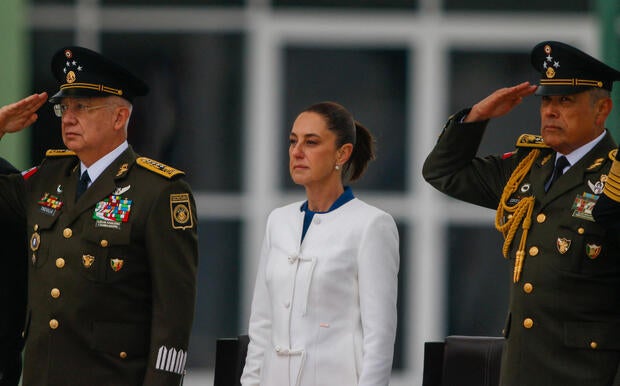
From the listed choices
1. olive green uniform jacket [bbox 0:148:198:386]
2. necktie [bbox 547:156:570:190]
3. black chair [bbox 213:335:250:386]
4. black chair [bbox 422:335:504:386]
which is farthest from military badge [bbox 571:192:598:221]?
black chair [bbox 213:335:250:386]

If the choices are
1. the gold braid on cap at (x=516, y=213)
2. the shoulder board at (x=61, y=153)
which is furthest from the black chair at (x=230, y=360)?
the gold braid on cap at (x=516, y=213)

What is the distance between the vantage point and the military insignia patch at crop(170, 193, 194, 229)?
5.25 meters

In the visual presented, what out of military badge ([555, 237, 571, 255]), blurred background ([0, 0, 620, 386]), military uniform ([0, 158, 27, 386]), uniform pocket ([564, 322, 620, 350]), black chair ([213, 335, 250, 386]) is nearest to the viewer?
uniform pocket ([564, 322, 620, 350])

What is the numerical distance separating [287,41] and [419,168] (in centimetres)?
115

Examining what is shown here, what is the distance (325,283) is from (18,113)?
1416mm

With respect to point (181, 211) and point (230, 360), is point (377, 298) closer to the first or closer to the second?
point (181, 211)

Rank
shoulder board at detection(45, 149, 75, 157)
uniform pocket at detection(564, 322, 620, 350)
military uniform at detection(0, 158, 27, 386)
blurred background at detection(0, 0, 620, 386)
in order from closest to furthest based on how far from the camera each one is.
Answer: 1. uniform pocket at detection(564, 322, 620, 350)
2. shoulder board at detection(45, 149, 75, 157)
3. military uniform at detection(0, 158, 27, 386)
4. blurred background at detection(0, 0, 620, 386)

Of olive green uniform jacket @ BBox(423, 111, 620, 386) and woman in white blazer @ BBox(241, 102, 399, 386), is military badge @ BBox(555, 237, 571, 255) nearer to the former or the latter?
olive green uniform jacket @ BBox(423, 111, 620, 386)

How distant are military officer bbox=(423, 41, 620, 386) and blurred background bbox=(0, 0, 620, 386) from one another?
11.9 feet

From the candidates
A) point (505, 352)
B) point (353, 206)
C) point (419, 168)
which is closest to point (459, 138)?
point (353, 206)

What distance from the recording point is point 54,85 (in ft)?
29.3

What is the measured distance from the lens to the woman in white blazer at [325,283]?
5.16 metres

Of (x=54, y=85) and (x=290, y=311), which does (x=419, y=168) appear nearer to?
(x=54, y=85)

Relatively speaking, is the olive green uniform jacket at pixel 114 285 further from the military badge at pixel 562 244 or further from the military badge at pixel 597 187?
the military badge at pixel 597 187
